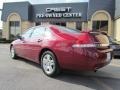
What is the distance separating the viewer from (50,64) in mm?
7773

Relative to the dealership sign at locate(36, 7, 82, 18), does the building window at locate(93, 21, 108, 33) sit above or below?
below

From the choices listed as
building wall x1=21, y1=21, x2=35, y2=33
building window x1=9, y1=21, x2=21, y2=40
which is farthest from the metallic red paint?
building window x1=9, y1=21, x2=21, y2=40

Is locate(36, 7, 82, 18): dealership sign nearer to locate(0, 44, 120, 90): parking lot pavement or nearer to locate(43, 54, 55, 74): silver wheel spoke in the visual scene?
locate(0, 44, 120, 90): parking lot pavement

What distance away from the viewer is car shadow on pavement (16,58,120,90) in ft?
22.4

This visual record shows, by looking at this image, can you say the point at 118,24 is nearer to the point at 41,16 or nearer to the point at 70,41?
the point at 41,16

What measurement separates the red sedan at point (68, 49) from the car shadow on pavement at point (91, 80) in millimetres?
381

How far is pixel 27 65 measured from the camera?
31.3ft

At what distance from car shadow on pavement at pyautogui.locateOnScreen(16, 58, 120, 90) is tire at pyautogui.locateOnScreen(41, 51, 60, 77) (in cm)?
20

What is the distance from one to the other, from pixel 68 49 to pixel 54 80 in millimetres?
966

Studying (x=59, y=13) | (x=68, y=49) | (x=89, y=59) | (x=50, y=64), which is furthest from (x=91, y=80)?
(x=59, y=13)

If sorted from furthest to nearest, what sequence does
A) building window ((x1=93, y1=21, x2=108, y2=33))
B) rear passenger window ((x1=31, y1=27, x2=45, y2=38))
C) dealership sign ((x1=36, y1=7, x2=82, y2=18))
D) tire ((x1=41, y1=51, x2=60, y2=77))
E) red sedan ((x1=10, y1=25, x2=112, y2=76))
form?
dealership sign ((x1=36, y1=7, x2=82, y2=18)) < building window ((x1=93, y1=21, x2=108, y2=33)) < rear passenger window ((x1=31, y1=27, x2=45, y2=38)) < tire ((x1=41, y1=51, x2=60, y2=77)) < red sedan ((x1=10, y1=25, x2=112, y2=76))

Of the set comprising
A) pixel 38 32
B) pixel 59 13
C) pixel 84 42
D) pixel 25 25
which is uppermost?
pixel 59 13

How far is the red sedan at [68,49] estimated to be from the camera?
6.94 meters

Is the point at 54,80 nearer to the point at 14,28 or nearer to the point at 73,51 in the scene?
the point at 73,51
